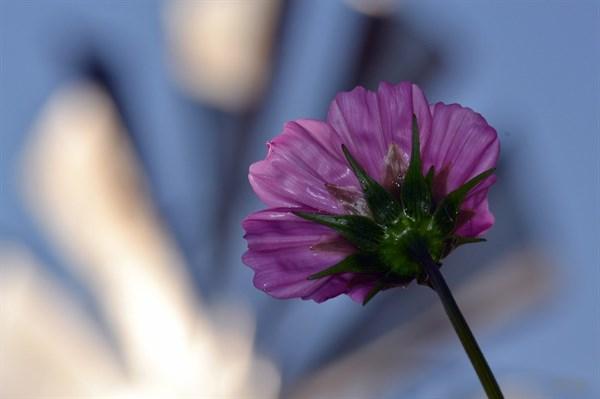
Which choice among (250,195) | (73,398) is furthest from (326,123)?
(73,398)

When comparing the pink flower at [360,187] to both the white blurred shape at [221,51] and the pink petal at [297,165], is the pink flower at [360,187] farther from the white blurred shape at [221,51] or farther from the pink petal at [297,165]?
the white blurred shape at [221,51]

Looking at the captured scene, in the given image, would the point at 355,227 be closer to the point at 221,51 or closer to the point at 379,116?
the point at 379,116

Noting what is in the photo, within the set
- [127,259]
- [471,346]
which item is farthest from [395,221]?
[127,259]

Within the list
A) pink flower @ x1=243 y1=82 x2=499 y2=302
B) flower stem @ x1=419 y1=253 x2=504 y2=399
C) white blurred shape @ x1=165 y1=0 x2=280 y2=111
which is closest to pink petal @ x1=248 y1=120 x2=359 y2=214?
pink flower @ x1=243 y1=82 x2=499 y2=302

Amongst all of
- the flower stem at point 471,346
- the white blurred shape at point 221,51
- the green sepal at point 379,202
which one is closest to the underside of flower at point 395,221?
the green sepal at point 379,202

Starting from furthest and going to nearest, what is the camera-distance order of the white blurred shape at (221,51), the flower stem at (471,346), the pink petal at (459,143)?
the white blurred shape at (221,51), the pink petal at (459,143), the flower stem at (471,346)

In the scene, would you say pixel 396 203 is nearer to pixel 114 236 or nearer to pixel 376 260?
pixel 376 260

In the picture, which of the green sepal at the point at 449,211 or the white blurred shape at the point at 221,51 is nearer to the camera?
the green sepal at the point at 449,211
